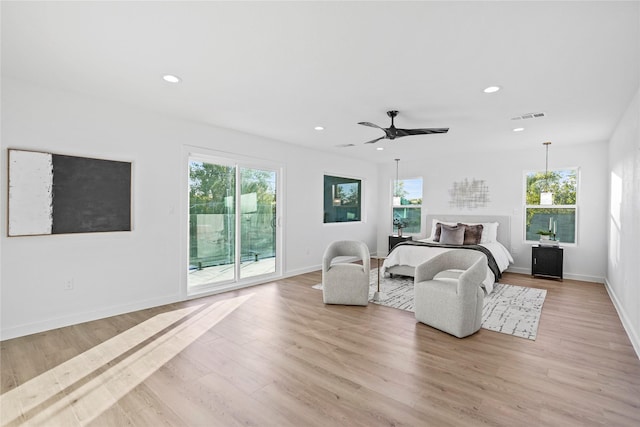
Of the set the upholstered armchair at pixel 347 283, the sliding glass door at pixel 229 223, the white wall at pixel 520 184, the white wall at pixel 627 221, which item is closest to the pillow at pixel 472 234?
the white wall at pixel 520 184

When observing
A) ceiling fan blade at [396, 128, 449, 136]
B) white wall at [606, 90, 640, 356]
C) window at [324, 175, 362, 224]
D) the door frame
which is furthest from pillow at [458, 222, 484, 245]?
the door frame

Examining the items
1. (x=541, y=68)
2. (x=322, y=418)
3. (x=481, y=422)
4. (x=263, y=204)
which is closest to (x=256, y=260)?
(x=263, y=204)

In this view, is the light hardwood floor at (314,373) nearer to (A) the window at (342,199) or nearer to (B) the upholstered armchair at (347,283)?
(B) the upholstered armchair at (347,283)

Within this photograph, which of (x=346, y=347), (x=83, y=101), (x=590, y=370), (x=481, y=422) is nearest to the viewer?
(x=481, y=422)

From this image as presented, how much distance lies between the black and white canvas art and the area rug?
3117 millimetres

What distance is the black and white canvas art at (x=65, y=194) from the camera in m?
3.14

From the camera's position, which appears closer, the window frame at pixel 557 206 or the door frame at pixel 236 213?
the door frame at pixel 236 213

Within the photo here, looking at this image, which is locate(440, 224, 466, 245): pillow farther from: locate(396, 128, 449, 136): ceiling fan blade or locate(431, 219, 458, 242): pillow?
locate(396, 128, 449, 136): ceiling fan blade

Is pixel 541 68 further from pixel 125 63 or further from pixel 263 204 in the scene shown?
pixel 263 204

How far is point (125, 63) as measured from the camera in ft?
9.02

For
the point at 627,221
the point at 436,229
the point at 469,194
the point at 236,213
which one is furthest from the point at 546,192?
the point at 236,213

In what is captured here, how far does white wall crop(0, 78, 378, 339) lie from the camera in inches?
124

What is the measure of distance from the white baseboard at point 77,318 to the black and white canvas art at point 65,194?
0.94 m

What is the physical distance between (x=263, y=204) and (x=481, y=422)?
4.47m
